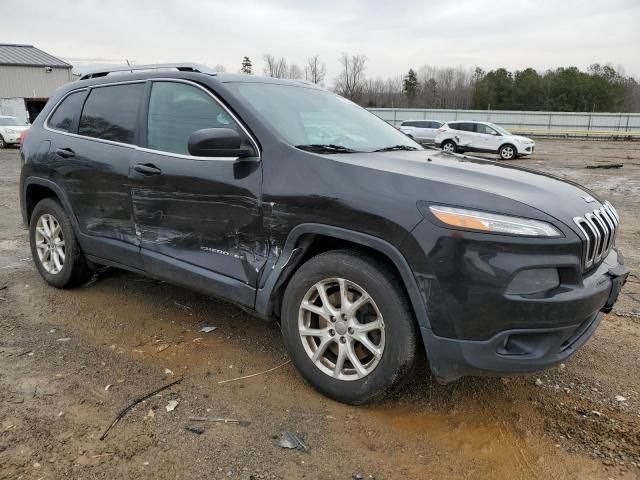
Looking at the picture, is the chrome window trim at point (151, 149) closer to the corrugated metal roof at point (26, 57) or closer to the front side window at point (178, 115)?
the front side window at point (178, 115)

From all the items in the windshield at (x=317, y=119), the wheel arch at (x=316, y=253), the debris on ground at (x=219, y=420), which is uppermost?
the windshield at (x=317, y=119)

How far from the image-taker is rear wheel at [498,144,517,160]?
888 inches

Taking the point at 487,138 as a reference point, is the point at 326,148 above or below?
above

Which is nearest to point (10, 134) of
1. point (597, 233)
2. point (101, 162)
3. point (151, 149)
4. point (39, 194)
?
point (39, 194)

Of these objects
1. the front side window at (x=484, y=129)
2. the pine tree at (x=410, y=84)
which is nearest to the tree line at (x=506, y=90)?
the pine tree at (x=410, y=84)

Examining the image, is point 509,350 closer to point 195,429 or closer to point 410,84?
point 195,429

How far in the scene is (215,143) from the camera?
285 centimetres

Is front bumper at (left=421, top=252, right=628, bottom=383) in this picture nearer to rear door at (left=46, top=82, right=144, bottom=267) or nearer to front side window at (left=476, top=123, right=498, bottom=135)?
rear door at (left=46, top=82, right=144, bottom=267)

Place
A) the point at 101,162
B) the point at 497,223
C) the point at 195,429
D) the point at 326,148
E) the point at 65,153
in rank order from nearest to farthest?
the point at 497,223 < the point at 195,429 < the point at 326,148 < the point at 101,162 < the point at 65,153

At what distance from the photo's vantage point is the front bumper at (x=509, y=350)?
7.65ft

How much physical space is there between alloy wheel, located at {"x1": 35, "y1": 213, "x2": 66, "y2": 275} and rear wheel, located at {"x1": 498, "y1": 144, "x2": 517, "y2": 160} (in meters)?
21.4

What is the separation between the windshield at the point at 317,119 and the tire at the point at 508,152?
2031cm

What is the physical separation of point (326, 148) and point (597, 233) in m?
1.52

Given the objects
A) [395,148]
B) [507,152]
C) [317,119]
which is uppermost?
[317,119]
